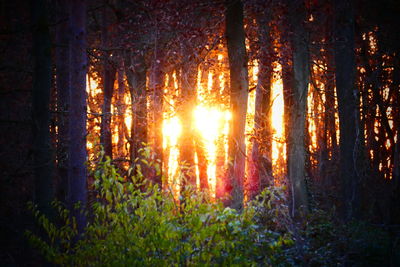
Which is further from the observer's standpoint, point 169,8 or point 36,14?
point 169,8

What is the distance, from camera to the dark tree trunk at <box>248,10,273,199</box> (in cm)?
1427

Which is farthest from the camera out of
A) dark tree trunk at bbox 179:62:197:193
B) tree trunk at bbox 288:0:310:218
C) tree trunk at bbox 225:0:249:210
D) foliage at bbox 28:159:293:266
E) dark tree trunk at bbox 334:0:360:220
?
dark tree trunk at bbox 179:62:197:193

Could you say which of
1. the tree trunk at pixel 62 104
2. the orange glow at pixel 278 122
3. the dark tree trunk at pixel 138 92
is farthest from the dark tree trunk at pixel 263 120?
the tree trunk at pixel 62 104

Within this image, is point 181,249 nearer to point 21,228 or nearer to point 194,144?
point 21,228

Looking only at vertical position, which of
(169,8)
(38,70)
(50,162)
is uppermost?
(169,8)

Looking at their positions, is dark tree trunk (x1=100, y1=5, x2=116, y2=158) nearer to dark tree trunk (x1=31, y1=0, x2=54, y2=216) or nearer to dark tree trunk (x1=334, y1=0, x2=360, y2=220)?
dark tree trunk (x1=31, y1=0, x2=54, y2=216)

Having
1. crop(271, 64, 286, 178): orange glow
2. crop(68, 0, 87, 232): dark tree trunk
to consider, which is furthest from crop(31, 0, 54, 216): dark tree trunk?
crop(271, 64, 286, 178): orange glow

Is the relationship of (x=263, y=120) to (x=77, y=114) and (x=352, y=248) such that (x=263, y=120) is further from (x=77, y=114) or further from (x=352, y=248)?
(x=77, y=114)

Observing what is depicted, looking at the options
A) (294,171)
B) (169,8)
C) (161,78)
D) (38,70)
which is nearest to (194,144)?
(161,78)

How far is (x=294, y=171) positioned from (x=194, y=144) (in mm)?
7057

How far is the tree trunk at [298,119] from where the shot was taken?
43.2 ft

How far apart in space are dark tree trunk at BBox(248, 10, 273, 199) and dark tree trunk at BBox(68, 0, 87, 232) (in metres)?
6.46

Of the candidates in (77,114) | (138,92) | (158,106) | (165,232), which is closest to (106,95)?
(138,92)

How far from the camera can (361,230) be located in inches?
375
